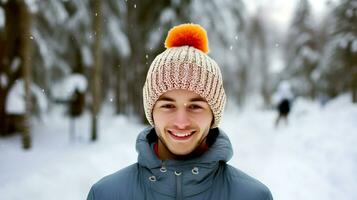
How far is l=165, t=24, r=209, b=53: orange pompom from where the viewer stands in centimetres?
246

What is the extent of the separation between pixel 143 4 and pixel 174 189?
17.9m

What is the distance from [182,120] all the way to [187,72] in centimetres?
36

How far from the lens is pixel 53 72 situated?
16.5 m

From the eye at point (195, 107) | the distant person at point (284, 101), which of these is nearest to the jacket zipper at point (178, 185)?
the eye at point (195, 107)

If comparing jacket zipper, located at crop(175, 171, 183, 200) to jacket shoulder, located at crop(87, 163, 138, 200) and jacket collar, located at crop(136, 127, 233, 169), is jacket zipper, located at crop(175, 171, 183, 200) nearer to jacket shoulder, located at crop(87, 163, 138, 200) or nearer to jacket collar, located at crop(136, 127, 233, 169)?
jacket collar, located at crop(136, 127, 233, 169)

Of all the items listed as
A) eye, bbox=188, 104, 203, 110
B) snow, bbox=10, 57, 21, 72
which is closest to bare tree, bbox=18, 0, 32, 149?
snow, bbox=10, 57, 21, 72

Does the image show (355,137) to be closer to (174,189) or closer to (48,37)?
(174,189)

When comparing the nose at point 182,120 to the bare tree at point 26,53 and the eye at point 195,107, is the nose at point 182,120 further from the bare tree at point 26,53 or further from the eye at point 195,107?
the bare tree at point 26,53

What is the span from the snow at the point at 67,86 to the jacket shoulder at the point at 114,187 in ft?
47.0

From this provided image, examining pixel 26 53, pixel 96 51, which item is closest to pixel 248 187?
pixel 26 53

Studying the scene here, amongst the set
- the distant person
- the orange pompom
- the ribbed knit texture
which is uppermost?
the orange pompom

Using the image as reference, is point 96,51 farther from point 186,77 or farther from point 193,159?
point 193,159

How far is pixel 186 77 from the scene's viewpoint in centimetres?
221

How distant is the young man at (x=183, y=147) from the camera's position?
2.00 metres
